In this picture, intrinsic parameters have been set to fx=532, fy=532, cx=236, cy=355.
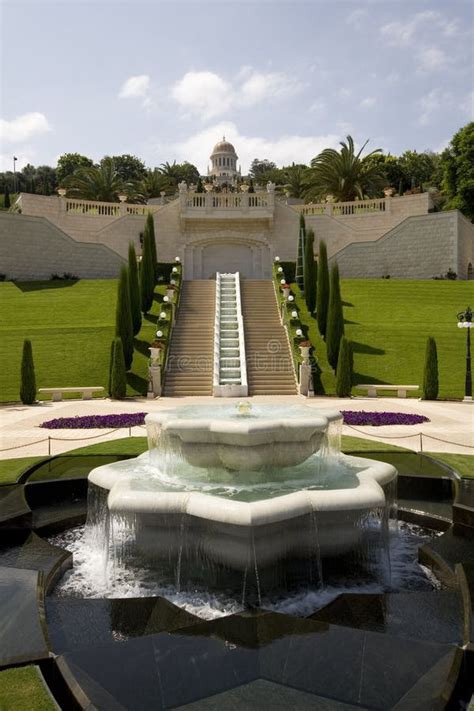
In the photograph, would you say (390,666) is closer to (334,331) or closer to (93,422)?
(93,422)

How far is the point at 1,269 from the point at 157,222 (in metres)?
13.3

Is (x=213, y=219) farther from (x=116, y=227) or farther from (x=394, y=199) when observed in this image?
(x=394, y=199)

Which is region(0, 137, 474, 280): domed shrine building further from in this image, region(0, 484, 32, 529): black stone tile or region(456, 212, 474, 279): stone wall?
region(0, 484, 32, 529): black stone tile

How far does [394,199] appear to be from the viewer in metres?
45.1

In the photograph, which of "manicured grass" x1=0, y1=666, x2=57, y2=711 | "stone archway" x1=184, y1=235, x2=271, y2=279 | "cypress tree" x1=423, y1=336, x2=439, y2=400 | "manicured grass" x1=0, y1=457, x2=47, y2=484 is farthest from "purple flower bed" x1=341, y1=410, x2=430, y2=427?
"stone archway" x1=184, y1=235, x2=271, y2=279

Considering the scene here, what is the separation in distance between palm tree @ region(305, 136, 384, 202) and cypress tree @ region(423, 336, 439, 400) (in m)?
33.4

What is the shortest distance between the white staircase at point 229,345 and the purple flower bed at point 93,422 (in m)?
6.39

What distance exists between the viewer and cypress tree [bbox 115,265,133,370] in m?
24.2

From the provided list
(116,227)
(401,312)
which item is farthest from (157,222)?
(401,312)

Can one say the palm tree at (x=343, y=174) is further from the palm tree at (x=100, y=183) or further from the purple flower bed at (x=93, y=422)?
the purple flower bed at (x=93, y=422)

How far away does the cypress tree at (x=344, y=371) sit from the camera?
2173cm

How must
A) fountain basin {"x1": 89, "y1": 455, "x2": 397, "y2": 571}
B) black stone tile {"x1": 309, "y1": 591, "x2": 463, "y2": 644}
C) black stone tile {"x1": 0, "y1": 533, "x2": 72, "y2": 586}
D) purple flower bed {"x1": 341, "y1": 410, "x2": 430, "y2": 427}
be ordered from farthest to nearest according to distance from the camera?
purple flower bed {"x1": 341, "y1": 410, "x2": 430, "y2": 427}, black stone tile {"x1": 0, "y1": 533, "x2": 72, "y2": 586}, fountain basin {"x1": 89, "y1": 455, "x2": 397, "y2": 571}, black stone tile {"x1": 309, "y1": 591, "x2": 463, "y2": 644}

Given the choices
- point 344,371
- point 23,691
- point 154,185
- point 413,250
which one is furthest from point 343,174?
point 23,691

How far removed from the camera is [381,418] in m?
16.2
